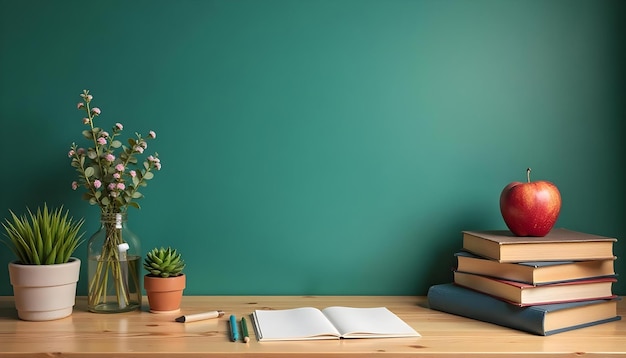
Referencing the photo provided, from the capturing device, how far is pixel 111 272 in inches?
58.2

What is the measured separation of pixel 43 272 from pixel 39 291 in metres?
0.04

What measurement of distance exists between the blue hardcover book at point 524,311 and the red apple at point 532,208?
193 millimetres

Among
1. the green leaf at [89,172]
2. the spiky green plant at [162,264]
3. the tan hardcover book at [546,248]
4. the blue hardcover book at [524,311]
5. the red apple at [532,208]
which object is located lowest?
the blue hardcover book at [524,311]

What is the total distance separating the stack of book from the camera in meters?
1.34

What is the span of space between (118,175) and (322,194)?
520mm

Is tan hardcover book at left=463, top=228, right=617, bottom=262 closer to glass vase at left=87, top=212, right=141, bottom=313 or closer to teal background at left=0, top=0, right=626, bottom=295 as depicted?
teal background at left=0, top=0, right=626, bottom=295

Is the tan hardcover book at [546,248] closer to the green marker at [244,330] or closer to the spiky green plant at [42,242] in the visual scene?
the green marker at [244,330]

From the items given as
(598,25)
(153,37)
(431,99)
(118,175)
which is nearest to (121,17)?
(153,37)

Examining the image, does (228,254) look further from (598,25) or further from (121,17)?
(598,25)

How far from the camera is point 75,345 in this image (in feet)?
3.93

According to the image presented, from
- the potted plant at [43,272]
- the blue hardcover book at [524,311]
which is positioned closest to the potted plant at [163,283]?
the potted plant at [43,272]

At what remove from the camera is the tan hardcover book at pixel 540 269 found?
136 cm

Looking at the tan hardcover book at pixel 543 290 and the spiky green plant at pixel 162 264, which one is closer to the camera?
the tan hardcover book at pixel 543 290

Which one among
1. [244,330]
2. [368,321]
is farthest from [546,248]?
[244,330]
